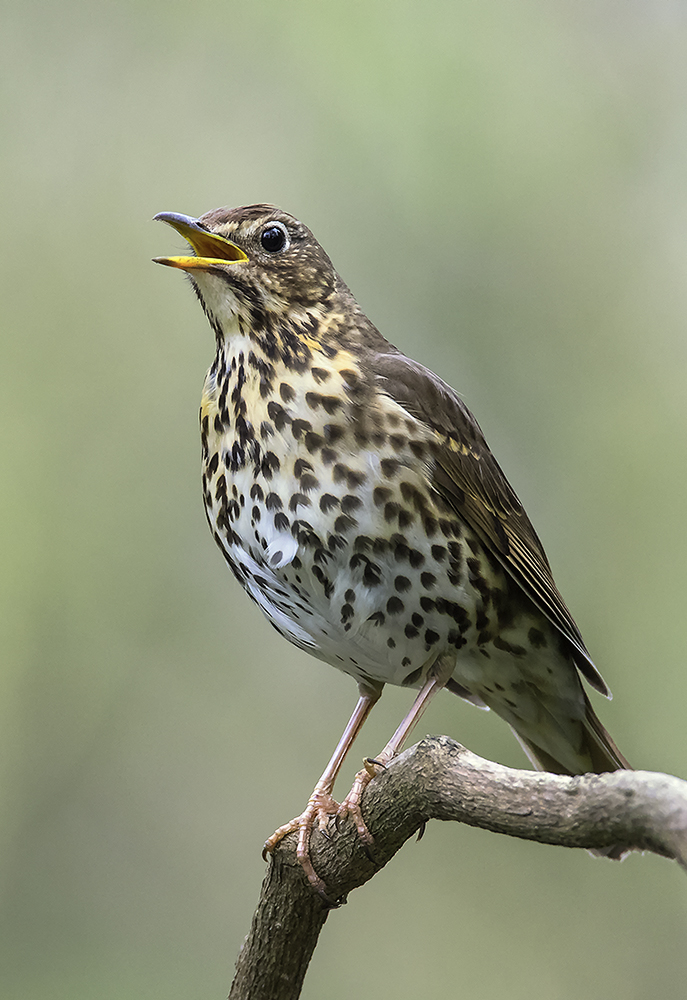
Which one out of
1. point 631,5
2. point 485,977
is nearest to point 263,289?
point 631,5

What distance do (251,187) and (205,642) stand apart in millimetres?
2066

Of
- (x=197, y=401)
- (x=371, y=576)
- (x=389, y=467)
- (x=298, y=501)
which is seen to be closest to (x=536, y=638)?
(x=371, y=576)

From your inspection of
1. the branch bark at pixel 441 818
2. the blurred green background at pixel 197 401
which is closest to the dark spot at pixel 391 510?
the branch bark at pixel 441 818

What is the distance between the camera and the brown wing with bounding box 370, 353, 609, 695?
9.74ft

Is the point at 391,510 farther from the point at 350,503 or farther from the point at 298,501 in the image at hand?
the point at 298,501

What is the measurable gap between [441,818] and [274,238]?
5.42ft

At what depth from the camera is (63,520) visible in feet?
16.8

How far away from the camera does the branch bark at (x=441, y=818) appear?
1783 millimetres

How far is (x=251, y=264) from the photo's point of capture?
10.0 ft

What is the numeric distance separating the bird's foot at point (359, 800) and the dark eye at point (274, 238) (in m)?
1.41

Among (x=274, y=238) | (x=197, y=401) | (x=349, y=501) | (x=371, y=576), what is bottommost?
(x=371, y=576)

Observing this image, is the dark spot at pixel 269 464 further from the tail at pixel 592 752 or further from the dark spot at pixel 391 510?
the tail at pixel 592 752

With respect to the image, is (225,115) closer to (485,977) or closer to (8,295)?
(8,295)

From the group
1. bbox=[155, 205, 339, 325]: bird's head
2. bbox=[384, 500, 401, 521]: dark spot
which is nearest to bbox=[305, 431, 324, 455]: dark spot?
bbox=[384, 500, 401, 521]: dark spot
